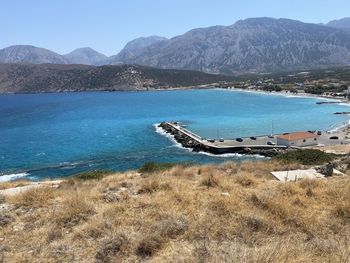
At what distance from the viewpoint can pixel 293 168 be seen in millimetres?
16531

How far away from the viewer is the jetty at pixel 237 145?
55688 mm

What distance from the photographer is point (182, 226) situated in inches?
253

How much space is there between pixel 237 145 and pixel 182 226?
53.4 metres

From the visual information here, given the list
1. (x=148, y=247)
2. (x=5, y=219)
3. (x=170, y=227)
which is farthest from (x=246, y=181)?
(x=5, y=219)

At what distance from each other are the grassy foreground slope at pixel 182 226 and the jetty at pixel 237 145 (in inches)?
1836

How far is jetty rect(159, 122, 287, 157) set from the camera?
5569 centimetres

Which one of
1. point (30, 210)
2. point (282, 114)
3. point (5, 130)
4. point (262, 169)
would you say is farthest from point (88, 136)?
point (30, 210)


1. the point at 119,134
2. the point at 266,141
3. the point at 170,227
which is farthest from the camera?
the point at 119,134

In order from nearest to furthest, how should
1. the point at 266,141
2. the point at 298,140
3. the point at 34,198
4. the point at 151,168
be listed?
the point at 34,198
the point at 151,168
the point at 298,140
the point at 266,141

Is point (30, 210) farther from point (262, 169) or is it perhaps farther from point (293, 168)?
point (293, 168)

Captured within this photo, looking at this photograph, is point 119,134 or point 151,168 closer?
point 151,168

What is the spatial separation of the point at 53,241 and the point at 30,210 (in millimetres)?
2390

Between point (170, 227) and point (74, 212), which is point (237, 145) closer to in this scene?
point (74, 212)

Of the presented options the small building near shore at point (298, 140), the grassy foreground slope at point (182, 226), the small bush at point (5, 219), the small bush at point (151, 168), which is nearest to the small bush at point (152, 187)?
the grassy foreground slope at point (182, 226)
